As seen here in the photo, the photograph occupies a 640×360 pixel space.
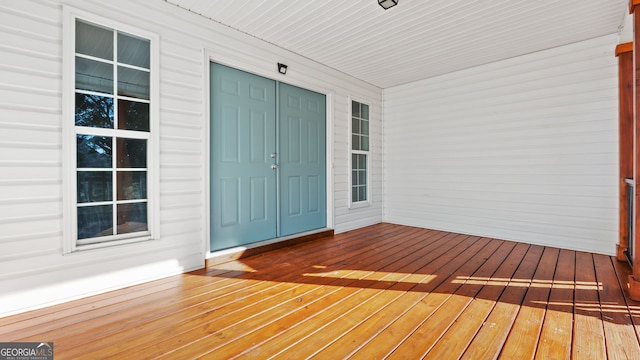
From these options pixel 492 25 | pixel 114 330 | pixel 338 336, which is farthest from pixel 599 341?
pixel 492 25

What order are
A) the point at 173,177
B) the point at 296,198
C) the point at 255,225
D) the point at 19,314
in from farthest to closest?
1. the point at 296,198
2. the point at 255,225
3. the point at 173,177
4. the point at 19,314

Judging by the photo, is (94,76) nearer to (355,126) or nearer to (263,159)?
(263,159)

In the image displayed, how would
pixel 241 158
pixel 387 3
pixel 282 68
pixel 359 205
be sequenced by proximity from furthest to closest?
pixel 359 205, pixel 282 68, pixel 241 158, pixel 387 3

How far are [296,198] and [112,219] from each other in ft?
7.33

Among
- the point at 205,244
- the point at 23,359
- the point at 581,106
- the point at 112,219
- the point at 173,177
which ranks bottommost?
the point at 23,359

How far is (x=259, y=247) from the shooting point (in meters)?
3.48

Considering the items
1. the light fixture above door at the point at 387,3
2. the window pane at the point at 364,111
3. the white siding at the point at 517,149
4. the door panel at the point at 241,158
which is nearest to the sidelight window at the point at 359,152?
the window pane at the point at 364,111

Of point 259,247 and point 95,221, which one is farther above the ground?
point 95,221

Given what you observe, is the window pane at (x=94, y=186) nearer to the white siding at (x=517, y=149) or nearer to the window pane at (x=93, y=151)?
the window pane at (x=93, y=151)

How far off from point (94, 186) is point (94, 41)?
1.24 meters

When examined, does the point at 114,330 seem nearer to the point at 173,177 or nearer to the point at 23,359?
the point at 23,359

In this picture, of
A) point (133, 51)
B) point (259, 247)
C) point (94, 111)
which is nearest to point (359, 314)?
point (259, 247)

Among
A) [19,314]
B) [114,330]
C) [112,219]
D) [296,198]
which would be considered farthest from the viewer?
[296,198]

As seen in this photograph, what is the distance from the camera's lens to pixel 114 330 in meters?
1.81
